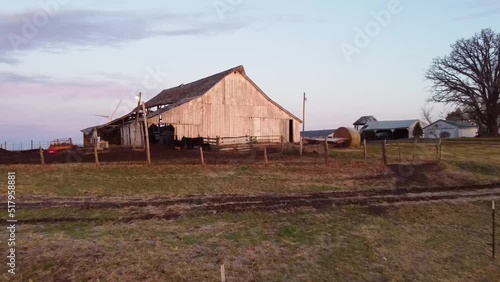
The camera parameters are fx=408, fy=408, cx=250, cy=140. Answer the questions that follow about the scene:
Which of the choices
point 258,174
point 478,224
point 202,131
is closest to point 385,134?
point 202,131

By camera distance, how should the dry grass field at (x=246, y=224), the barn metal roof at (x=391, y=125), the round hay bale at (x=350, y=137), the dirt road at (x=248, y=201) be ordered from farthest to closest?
the barn metal roof at (x=391, y=125) < the round hay bale at (x=350, y=137) < the dirt road at (x=248, y=201) < the dry grass field at (x=246, y=224)

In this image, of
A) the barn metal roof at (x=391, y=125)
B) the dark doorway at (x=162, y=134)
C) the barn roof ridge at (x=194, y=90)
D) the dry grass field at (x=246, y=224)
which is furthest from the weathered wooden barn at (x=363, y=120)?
the dry grass field at (x=246, y=224)

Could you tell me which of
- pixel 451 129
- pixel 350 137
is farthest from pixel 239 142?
pixel 451 129

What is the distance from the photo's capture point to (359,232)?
12.5 metres

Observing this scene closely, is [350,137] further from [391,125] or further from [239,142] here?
[391,125]

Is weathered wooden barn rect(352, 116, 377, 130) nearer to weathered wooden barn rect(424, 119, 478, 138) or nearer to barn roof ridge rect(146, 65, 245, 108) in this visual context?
weathered wooden barn rect(424, 119, 478, 138)

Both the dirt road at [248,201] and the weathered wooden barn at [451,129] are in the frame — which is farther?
the weathered wooden barn at [451,129]

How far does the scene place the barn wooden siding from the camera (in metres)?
38.6

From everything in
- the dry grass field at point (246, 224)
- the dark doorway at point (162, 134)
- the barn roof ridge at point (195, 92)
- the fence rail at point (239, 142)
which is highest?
the barn roof ridge at point (195, 92)

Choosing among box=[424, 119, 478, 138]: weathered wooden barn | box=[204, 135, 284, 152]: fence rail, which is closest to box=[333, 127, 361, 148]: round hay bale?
box=[204, 135, 284, 152]: fence rail

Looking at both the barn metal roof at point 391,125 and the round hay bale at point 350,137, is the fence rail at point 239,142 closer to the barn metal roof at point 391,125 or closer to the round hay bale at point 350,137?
the round hay bale at point 350,137

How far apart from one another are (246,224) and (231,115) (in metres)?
29.3

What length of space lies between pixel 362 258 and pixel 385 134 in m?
77.1

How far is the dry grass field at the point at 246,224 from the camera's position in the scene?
914 cm
